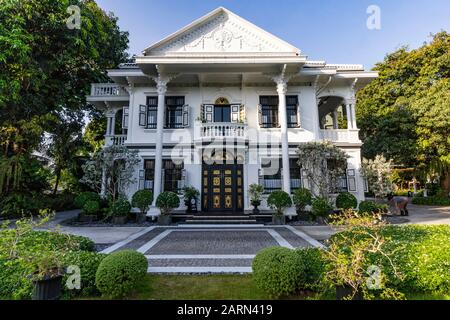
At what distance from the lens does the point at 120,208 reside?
1188 centimetres

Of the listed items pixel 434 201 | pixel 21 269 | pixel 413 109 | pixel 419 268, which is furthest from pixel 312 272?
pixel 434 201

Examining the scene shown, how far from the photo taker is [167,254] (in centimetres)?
663

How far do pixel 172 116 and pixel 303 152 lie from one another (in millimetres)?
8087

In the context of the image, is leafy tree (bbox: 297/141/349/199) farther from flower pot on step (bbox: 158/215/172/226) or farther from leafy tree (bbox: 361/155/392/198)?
flower pot on step (bbox: 158/215/172/226)

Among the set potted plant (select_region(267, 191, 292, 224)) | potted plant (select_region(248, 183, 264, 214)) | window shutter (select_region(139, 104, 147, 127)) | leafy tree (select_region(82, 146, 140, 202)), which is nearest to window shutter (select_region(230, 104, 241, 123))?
potted plant (select_region(248, 183, 264, 214))

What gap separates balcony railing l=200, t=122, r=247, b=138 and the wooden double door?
1.74m

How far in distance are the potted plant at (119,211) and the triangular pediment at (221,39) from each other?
8.65 metres

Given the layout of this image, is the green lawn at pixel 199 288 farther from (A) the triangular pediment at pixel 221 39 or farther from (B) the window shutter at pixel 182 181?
(A) the triangular pediment at pixel 221 39

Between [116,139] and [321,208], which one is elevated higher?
[116,139]

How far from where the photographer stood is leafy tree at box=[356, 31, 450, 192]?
16.7 m

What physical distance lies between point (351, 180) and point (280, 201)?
5.16m

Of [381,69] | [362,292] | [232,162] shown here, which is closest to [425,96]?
[381,69]

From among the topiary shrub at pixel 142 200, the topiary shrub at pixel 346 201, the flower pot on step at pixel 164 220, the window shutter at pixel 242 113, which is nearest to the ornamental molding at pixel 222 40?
the window shutter at pixel 242 113

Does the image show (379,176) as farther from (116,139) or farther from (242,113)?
(116,139)
